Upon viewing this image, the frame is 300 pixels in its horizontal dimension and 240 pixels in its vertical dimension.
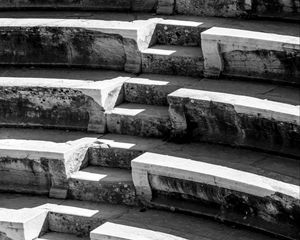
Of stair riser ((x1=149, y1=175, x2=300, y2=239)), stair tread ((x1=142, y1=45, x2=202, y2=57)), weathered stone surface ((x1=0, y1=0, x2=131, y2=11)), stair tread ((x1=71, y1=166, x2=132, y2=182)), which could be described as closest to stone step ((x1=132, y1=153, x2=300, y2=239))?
stair riser ((x1=149, y1=175, x2=300, y2=239))

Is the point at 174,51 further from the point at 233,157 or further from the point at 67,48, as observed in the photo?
the point at 233,157

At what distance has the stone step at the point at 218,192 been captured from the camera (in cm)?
558

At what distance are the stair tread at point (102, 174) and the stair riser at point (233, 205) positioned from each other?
1.07 ft

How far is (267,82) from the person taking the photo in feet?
21.3

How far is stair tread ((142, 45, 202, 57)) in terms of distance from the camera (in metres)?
6.90

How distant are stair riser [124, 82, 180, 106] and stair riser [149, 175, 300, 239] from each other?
0.87m

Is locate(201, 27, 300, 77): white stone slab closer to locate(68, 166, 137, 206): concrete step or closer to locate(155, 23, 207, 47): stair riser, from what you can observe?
locate(155, 23, 207, 47): stair riser

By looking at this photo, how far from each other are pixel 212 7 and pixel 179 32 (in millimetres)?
380

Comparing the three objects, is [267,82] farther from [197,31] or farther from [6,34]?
[6,34]

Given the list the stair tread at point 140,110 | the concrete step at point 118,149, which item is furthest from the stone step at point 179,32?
the concrete step at point 118,149

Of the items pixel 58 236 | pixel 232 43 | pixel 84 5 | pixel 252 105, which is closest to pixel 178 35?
pixel 232 43

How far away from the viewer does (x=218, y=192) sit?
5.86 metres

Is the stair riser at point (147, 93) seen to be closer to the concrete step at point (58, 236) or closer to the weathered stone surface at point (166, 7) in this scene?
the weathered stone surface at point (166, 7)

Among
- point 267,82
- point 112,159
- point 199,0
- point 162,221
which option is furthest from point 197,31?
point 162,221
